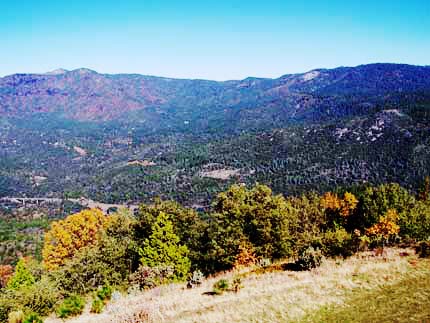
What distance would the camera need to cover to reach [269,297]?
22.0 m

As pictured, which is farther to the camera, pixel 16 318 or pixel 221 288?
pixel 221 288

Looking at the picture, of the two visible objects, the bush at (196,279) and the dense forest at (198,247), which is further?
the dense forest at (198,247)

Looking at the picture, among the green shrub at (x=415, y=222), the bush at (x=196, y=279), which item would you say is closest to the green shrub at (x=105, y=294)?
the bush at (x=196, y=279)

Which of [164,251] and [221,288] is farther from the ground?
[221,288]

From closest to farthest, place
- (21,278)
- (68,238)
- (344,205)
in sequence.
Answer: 1. (21,278)
2. (68,238)
3. (344,205)

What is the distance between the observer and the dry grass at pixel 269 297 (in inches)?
787

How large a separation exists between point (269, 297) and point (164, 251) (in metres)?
26.3

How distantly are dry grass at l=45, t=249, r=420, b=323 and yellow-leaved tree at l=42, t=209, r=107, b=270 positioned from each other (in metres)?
61.5

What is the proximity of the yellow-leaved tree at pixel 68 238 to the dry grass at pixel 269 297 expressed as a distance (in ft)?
202

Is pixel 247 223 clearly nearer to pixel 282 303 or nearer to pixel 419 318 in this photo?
pixel 282 303

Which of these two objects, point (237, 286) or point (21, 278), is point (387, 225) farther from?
point (21, 278)

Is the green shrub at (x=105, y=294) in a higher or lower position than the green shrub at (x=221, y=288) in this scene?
lower

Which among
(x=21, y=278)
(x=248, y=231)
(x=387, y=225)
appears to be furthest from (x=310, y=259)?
(x=21, y=278)

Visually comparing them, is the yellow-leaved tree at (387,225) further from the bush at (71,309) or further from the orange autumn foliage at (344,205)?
the bush at (71,309)
